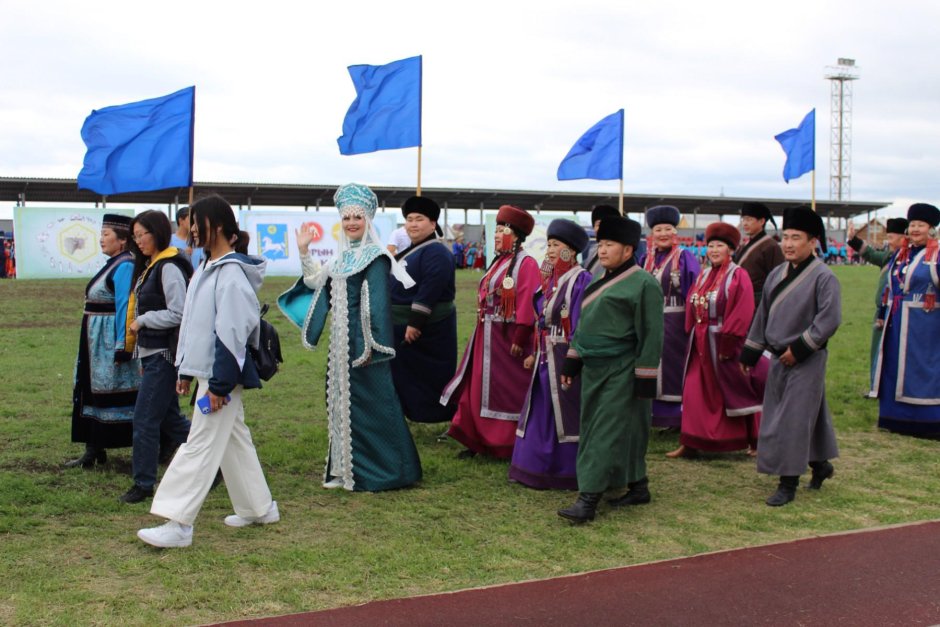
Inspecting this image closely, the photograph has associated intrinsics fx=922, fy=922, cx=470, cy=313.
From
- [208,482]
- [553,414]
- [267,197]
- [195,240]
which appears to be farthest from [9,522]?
[267,197]

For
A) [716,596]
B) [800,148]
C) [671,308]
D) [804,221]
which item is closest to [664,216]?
[671,308]

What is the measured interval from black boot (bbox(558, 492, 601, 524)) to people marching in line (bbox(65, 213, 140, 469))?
3.23 metres

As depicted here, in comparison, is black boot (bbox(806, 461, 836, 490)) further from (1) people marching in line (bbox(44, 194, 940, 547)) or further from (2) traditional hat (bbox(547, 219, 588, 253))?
(2) traditional hat (bbox(547, 219, 588, 253))

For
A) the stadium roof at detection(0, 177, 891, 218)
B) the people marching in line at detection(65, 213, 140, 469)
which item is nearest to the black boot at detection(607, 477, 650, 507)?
the people marching in line at detection(65, 213, 140, 469)

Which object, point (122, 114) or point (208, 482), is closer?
point (208, 482)

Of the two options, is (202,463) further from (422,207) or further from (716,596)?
(422,207)

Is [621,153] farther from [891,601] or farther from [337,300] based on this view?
[891,601]

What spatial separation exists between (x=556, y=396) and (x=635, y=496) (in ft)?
2.80

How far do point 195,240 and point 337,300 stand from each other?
138cm

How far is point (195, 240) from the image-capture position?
526 centimetres

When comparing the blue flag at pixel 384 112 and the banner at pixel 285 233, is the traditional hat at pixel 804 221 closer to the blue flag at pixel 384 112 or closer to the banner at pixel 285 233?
the blue flag at pixel 384 112

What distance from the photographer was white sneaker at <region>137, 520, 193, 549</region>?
5027 mm

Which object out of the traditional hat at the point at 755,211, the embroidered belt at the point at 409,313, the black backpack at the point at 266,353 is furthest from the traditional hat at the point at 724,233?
the black backpack at the point at 266,353

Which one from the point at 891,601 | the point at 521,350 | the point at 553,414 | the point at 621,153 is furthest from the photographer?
the point at 621,153
